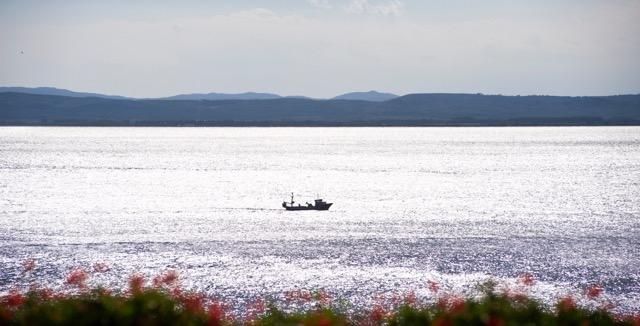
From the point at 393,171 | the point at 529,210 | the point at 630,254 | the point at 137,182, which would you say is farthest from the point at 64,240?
the point at 393,171

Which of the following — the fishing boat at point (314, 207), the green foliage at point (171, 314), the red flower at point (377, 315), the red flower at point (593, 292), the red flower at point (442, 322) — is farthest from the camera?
the fishing boat at point (314, 207)

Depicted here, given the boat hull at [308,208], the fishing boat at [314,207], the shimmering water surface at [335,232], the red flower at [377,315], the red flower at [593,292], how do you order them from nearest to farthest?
the red flower at [377,315], the red flower at [593,292], the shimmering water surface at [335,232], the fishing boat at [314,207], the boat hull at [308,208]

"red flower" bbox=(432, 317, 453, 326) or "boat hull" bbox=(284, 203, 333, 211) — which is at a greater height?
"red flower" bbox=(432, 317, 453, 326)

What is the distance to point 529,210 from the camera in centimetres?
8712

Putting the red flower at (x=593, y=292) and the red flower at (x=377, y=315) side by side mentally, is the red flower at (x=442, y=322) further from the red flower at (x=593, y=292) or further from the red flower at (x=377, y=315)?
the red flower at (x=593, y=292)

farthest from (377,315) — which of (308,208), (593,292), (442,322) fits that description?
(308,208)

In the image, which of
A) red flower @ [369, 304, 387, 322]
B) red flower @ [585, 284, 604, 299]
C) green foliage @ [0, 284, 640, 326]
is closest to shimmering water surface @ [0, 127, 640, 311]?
red flower @ [585, 284, 604, 299]

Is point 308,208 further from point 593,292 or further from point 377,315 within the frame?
point 377,315

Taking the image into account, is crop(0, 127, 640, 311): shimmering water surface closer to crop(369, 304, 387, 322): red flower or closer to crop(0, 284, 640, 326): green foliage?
crop(369, 304, 387, 322): red flower

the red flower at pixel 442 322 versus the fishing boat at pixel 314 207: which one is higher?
the red flower at pixel 442 322

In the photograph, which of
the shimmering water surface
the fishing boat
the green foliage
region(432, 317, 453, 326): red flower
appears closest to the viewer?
region(432, 317, 453, 326): red flower

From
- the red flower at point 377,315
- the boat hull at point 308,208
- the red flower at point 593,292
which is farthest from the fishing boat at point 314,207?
the red flower at point 377,315

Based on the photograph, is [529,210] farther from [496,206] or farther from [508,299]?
[508,299]

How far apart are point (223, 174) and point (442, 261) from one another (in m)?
98.7
